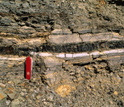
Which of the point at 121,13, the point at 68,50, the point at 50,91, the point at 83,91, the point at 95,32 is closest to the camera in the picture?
the point at 50,91

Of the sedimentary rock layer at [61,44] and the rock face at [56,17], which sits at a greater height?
the rock face at [56,17]

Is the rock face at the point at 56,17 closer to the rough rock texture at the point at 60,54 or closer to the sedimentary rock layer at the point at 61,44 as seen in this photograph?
the rough rock texture at the point at 60,54

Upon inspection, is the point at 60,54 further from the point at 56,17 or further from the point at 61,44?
the point at 56,17

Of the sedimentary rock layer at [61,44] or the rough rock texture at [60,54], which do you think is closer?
the rough rock texture at [60,54]

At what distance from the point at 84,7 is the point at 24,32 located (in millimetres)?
1838

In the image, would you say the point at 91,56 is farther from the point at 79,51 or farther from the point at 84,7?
the point at 84,7

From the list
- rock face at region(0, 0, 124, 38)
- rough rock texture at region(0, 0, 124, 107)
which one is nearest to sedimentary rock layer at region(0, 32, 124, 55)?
rough rock texture at region(0, 0, 124, 107)

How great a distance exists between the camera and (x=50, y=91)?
110 inches

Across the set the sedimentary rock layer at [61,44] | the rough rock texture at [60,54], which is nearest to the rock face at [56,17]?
the rough rock texture at [60,54]

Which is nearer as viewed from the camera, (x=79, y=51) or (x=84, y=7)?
(x=79, y=51)

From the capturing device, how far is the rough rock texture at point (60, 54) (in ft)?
9.21

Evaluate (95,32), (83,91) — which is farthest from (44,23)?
(83,91)

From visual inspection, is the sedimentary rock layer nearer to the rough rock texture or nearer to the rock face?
the rough rock texture

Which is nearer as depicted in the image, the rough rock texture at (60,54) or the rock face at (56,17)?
the rough rock texture at (60,54)
